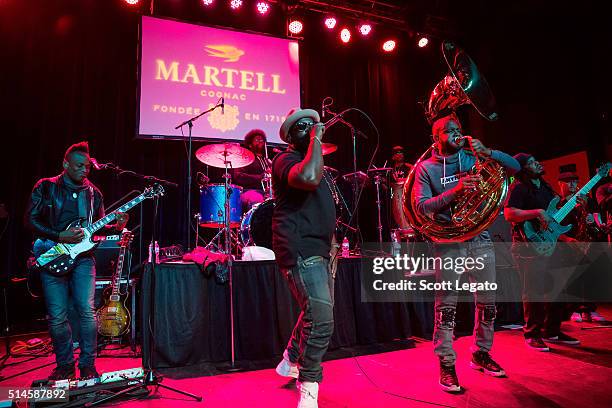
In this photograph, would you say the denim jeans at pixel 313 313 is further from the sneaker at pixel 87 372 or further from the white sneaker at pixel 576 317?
the white sneaker at pixel 576 317

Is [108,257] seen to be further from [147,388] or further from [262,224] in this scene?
[147,388]

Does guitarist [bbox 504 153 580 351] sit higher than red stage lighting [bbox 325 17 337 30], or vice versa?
red stage lighting [bbox 325 17 337 30]

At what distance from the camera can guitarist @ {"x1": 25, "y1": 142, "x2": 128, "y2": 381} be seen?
376cm

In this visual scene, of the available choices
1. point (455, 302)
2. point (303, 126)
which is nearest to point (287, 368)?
point (455, 302)

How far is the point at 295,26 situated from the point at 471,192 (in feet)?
23.7

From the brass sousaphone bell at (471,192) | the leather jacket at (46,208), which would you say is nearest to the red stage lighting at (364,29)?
the brass sousaphone bell at (471,192)

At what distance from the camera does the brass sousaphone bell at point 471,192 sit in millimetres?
3189

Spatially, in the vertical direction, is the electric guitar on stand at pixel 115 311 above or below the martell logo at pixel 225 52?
below

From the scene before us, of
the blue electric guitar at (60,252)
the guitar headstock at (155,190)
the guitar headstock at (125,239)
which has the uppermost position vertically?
the guitar headstock at (155,190)

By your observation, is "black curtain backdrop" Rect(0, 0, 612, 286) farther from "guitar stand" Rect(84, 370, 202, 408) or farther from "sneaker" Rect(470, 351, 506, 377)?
"sneaker" Rect(470, 351, 506, 377)

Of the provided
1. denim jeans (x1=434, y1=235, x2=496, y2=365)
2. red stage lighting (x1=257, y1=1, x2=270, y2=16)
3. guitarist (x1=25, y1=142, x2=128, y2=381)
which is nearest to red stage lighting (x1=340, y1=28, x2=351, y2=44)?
red stage lighting (x1=257, y1=1, x2=270, y2=16)

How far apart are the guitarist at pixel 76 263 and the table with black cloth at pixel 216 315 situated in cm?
54

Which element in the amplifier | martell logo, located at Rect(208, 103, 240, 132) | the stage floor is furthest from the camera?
martell logo, located at Rect(208, 103, 240, 132)

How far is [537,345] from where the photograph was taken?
15.5 feet
